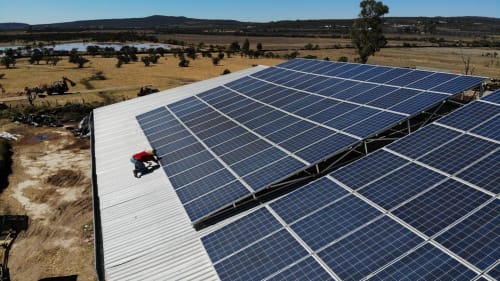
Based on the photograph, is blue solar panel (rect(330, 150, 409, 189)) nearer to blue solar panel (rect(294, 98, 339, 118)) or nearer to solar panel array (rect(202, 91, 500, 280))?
solar panel array (rect(202, 91, 500, 280))

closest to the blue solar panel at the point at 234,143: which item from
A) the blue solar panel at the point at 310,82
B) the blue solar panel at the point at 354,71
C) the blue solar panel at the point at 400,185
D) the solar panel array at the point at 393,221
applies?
the solar panel array at the point at 393,221

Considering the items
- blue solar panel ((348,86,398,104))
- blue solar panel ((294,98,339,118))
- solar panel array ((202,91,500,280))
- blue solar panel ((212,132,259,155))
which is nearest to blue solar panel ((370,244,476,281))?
solar panel array ((202,91,500,280))

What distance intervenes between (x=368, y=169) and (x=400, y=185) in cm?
193

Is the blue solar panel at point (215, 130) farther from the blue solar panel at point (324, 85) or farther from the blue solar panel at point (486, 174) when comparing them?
the blue solar panel at point (486, 174)

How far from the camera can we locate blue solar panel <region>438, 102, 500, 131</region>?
1677 centimetres

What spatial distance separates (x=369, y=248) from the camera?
11.7 meters

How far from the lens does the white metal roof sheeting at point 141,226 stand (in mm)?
14398

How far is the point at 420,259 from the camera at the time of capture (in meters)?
10.7

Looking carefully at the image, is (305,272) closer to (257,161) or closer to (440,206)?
(440,206)

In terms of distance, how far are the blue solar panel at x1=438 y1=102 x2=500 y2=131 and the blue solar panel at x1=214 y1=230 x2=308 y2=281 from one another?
10.1 metres

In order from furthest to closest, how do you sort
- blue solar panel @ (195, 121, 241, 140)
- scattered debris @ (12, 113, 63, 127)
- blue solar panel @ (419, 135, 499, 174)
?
1. scattered debris @ (12, 113, 63, 127)
2. blue solar panel @ (195, 121, 241, 140)
3. blue solar panel @ (419, 135, 499, 174)

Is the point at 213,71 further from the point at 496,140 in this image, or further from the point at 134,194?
the point at 496,140

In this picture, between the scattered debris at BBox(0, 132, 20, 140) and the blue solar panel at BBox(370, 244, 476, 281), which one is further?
the scattered debris at BBox(0, 132, 20, 140)

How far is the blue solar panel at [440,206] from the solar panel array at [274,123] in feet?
17.5
